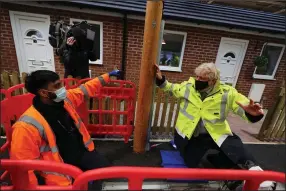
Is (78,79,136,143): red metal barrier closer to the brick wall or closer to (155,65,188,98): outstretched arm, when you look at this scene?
(155,65,188,98): outstretched arm

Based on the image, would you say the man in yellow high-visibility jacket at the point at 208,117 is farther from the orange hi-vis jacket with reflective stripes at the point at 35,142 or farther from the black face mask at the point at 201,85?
the orange hi-vis jacket with reflective stripes at the point at 35,142

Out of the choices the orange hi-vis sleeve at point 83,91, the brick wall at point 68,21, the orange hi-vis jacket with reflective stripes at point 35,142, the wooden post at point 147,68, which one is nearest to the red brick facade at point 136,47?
the brick wall at point 68,21

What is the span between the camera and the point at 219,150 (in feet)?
8.36

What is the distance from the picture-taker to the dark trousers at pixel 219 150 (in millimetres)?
2408

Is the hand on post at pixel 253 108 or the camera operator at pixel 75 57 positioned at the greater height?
the camera operator at pixel 75 57

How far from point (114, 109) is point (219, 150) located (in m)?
1.86

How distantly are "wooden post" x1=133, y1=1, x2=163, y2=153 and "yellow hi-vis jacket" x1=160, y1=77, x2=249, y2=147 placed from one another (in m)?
0.28

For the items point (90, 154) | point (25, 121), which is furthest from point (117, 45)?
point (25, 121)

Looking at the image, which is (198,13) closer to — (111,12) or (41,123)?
(111,12)

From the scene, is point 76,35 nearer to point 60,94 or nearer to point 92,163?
point 60,94

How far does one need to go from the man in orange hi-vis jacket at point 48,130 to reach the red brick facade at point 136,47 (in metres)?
4.02

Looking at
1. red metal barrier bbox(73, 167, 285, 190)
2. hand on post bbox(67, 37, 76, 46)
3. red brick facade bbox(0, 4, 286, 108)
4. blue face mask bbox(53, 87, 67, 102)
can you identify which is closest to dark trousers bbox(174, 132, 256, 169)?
red metal barrier bbox(73, 167, 285, 190)

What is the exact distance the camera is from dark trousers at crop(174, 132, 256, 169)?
2.41 m

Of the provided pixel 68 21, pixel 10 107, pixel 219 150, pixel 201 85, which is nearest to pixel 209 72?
pixel 201 85
